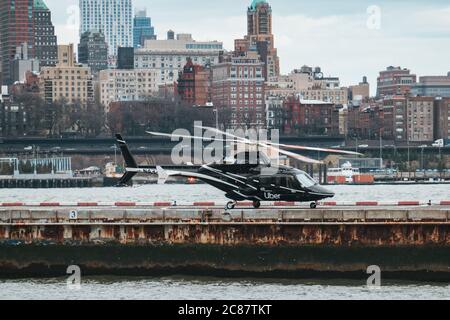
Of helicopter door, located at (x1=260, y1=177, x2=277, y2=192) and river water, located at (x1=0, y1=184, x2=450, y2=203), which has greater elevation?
helicopter door, located at (x1=260, y1=177, x2=277, y2=192)

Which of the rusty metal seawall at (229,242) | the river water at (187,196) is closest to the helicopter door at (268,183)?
the rusty metal seawall at (229,242)

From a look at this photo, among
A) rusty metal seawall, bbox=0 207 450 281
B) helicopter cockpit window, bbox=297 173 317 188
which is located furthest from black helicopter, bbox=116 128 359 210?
rusty metal seawall, bbox=0 207 450 281

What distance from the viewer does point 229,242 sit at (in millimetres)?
59469

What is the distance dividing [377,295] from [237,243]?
259 inches

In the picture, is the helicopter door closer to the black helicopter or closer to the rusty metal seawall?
the black helicopter

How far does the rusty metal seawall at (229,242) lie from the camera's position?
58156 millimetres

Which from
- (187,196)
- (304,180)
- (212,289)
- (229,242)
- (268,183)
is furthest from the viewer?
(187,196)

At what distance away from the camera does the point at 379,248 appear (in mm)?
58344

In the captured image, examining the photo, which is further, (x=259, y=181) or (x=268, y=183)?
(x=259, y=181)

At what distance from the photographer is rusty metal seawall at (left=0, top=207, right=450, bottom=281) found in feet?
191

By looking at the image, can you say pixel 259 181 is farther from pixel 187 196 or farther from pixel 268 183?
pixel 187 196

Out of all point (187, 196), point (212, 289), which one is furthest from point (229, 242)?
point (187, 196)

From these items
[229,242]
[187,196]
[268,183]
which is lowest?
[187,196]

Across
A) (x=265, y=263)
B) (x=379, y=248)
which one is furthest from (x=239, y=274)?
(x=379, y=248)
